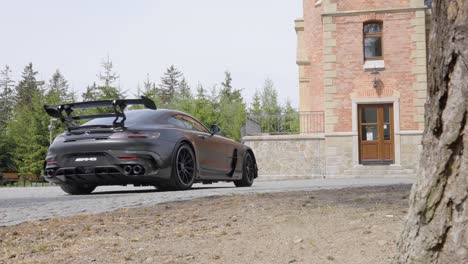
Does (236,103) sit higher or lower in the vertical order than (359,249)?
higher

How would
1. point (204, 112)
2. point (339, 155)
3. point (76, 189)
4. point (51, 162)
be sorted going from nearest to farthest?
point (51, 162)
point (76, 189)
point (339, 155)
point (204, 112)

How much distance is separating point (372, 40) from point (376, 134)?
3807mm

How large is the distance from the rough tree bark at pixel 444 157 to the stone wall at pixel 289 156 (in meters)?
21.7

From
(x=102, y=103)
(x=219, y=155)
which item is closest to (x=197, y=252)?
(x=102, y=103)

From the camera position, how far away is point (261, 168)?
24.8 m

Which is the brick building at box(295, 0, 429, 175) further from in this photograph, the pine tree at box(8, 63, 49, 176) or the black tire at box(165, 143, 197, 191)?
the pine tree at box(8, 63, 49, 176)

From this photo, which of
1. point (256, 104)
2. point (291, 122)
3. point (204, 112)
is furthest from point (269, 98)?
point (291, 122)

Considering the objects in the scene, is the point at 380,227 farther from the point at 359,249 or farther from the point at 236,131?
the point at 236,131

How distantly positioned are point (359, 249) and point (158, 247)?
1.24 m

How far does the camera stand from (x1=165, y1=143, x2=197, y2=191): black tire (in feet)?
30.3

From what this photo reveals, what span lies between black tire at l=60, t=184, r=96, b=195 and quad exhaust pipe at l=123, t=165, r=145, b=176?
168 cm

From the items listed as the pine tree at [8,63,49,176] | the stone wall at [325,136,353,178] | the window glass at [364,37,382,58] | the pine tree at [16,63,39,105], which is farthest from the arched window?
the pine tree at [16,63,39,105]

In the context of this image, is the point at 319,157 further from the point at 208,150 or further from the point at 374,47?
the point at 208,150

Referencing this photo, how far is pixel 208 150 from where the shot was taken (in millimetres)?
10180
